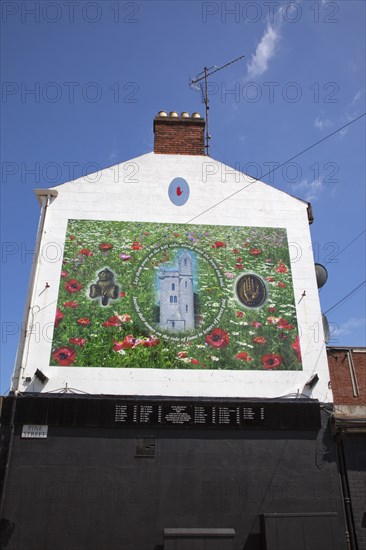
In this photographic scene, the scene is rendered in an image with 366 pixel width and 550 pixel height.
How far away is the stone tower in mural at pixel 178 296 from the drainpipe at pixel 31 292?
3270 millimetres

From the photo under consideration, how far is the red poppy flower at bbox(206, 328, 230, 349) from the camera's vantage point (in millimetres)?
11180

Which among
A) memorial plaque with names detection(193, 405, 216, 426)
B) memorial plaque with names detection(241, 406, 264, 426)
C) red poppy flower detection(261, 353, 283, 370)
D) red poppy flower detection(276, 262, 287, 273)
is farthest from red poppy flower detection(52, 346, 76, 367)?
red poppy flower detection(276, 262, 287, 273)

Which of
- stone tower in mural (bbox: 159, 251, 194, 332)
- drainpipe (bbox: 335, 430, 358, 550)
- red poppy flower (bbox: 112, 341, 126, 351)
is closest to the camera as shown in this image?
drainpipe (bbox: 335, 430, 358, 550)

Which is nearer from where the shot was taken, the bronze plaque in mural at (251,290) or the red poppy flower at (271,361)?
the red poppy flower at (271,361)

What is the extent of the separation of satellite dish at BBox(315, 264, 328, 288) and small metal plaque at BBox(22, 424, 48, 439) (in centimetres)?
835

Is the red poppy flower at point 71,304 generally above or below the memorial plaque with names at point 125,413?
above

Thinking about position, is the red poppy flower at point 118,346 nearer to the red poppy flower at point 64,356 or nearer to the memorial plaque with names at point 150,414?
the red poppy flower at point 64,356

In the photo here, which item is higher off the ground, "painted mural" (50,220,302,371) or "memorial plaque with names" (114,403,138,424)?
"painted mural" (50,220,302,371)

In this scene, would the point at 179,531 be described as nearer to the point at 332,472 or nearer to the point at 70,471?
the point at 70,471

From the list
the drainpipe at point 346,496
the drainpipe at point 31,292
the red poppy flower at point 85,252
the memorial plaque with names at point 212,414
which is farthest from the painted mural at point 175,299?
the drainpipe at point 346,496

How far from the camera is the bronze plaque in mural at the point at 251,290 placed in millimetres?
11859

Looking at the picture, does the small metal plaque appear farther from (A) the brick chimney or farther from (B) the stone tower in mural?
(A) the brick chimney

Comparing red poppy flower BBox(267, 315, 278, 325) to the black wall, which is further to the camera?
red poppy flower BBox(267, 315, 278, 325)

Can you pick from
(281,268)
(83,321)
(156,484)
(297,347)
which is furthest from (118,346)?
(281,268)
